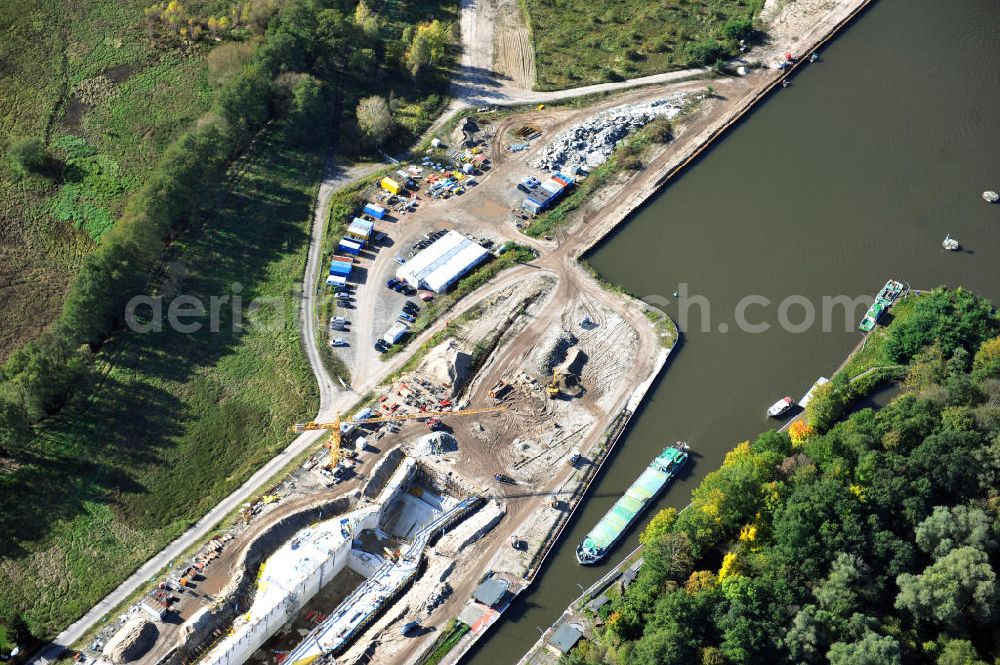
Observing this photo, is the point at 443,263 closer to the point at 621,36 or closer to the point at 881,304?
the point at 881,304

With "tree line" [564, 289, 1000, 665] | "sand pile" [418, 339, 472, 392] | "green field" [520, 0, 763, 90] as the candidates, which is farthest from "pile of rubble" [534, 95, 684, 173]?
"tree line" [564, 289, 1000, 665]

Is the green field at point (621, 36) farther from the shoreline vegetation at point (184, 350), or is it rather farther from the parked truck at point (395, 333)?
the parked truck at point (395, 333)

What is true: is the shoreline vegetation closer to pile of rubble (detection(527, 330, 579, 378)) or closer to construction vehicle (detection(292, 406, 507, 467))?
construction vehicle (detection(292, 406, 507, 467))

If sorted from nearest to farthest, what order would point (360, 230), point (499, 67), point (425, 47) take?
point (360, 230), point (425, 47), point (499, 67)

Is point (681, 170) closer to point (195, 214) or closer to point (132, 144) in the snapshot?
point (195, 214)

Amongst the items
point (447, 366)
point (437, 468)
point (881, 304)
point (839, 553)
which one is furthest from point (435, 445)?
point (881, 304)
